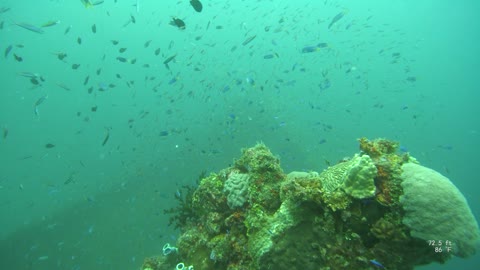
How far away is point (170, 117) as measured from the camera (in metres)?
46.0

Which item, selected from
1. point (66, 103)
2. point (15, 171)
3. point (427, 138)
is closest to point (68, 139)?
point (15, 171)

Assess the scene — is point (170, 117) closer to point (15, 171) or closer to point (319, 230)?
point (15, 171)

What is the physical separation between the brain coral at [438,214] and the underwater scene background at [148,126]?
8.41ft

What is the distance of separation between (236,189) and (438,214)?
3665 mm

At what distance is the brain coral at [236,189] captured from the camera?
6225mm

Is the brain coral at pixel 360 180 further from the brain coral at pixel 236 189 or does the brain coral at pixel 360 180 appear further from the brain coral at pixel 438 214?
the brain coral at pixel 236 189

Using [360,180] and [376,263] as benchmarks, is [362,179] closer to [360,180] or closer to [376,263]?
[360,180]

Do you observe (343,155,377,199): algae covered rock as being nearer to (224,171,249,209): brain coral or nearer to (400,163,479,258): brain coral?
(400,163,479,258): brain coral

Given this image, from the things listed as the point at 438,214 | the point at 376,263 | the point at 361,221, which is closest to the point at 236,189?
the point at 361,221

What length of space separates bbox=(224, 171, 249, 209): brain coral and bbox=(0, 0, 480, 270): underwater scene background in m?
2.05

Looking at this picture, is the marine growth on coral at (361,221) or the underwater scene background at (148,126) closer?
the marine growth on coral at (361,221)

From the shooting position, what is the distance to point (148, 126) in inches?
1825

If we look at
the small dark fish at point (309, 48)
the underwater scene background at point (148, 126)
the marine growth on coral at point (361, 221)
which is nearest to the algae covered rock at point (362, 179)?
the marine growth on coral at point (361, 221)

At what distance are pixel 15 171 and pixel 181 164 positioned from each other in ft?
103
